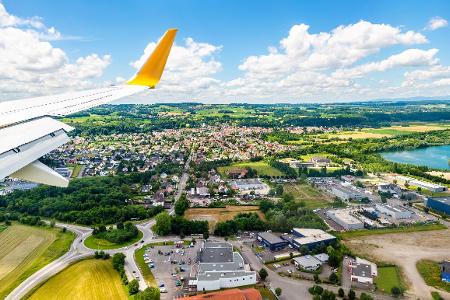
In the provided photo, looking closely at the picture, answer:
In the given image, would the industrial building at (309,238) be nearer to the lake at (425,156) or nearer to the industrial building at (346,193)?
the industrial building at (346,193)

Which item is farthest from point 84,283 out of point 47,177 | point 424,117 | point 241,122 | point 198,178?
point 424,117

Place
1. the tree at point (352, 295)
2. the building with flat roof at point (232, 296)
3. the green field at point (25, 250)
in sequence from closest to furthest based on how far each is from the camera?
the building with flat roof at point (232, 296)
the tree at point (352, 295)
the green field at point (25, 250)

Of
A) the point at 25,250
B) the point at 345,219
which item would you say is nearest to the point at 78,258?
the point at 25,250

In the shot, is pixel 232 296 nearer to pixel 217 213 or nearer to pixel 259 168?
pixel 217 213

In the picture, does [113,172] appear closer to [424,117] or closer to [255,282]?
[255,282]

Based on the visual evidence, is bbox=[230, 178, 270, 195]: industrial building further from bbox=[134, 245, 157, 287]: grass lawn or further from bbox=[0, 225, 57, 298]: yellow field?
bbox=[0, 225, 57, 298]: yellow field

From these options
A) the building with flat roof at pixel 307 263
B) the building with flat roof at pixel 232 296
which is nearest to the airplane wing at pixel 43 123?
the building with flat roof at pixel 232 296
